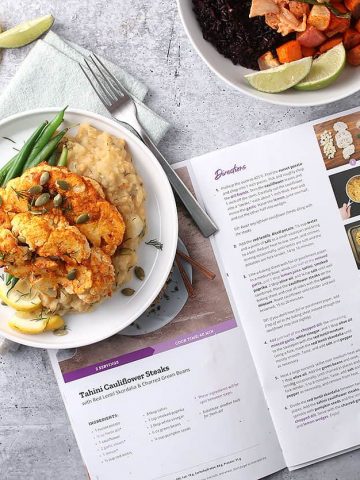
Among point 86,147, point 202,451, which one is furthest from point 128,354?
point 86,147

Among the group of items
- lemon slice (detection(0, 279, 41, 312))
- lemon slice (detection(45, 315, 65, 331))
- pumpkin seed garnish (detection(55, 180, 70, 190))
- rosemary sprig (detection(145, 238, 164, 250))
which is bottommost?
rosemary sprig (detection(145, 238, 164, 250))

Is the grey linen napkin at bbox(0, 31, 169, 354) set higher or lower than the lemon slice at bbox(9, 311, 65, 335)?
higher

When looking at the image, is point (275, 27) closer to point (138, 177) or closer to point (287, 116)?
point (287, 116)

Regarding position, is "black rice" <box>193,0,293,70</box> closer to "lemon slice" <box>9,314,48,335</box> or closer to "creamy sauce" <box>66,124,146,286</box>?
"creamy sauce" <box>66,124,146,286</box>

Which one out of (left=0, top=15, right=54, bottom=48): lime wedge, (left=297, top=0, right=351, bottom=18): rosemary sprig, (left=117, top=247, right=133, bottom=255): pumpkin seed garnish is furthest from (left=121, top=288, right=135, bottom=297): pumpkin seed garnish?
(left=297, top=0, right=351, bottom=18): rosemary sprig

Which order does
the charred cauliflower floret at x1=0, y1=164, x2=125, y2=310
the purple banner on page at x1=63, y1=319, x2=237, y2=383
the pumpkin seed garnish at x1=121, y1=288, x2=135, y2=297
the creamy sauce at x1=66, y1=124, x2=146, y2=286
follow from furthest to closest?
the purple banner on page at x1=63, y1=319, x2=237, y2=383 → the pumpkin seed garnish at x1=121, y1=288, x2=135, y2=297 → the creamy sauce at x1=66, y1=124, x2=146, y2=286 → the charred cauliflower floret at x1=0, y1=164, x2=125, y2=310

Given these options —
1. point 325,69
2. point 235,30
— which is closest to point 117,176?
point 235,30
